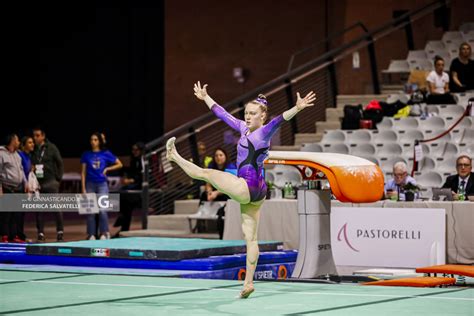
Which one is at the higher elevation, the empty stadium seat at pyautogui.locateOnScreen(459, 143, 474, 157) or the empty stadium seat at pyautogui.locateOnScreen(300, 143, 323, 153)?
the empty stadium seat at pyautogui.locateOnScreen(300, 143, 323, 153)

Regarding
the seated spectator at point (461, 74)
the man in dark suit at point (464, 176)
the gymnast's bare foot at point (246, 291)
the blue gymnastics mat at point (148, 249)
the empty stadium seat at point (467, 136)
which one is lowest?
the gymnast's bare foot at point (246, 291)

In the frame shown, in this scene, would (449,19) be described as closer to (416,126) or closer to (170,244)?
(416,126)

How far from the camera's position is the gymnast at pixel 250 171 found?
7.13 m

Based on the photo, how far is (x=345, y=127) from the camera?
15.3 meters

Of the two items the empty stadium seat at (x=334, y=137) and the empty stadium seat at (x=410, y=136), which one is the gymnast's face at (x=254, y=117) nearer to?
the empty stadium seat at (x=410, y=136)

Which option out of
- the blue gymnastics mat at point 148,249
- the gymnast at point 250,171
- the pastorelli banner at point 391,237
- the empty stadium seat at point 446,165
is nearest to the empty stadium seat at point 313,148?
the empty stadium seat at point 446,165

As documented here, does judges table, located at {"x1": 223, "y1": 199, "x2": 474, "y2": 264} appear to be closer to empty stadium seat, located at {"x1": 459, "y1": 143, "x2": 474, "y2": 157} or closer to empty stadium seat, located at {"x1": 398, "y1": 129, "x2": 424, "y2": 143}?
empty stadium seat, located at {"x1": 459, "y1": 143, "x2": 474, "y2": 157}

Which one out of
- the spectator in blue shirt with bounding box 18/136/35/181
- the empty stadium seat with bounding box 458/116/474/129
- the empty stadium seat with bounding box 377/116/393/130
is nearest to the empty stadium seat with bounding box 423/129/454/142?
the empty stadium seat with bounding box 458/116/474/129

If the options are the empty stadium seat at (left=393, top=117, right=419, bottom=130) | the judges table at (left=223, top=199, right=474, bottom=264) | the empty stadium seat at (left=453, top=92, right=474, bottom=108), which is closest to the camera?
the judges table at (left=223, top=199, right=474, bottom=264)

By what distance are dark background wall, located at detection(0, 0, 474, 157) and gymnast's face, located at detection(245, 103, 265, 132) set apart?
35.0 ft

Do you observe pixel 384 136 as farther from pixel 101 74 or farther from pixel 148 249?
pixel 101 74

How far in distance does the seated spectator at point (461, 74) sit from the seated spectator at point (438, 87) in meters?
0.16

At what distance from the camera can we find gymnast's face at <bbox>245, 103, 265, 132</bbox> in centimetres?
734

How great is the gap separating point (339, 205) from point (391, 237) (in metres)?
0.92
